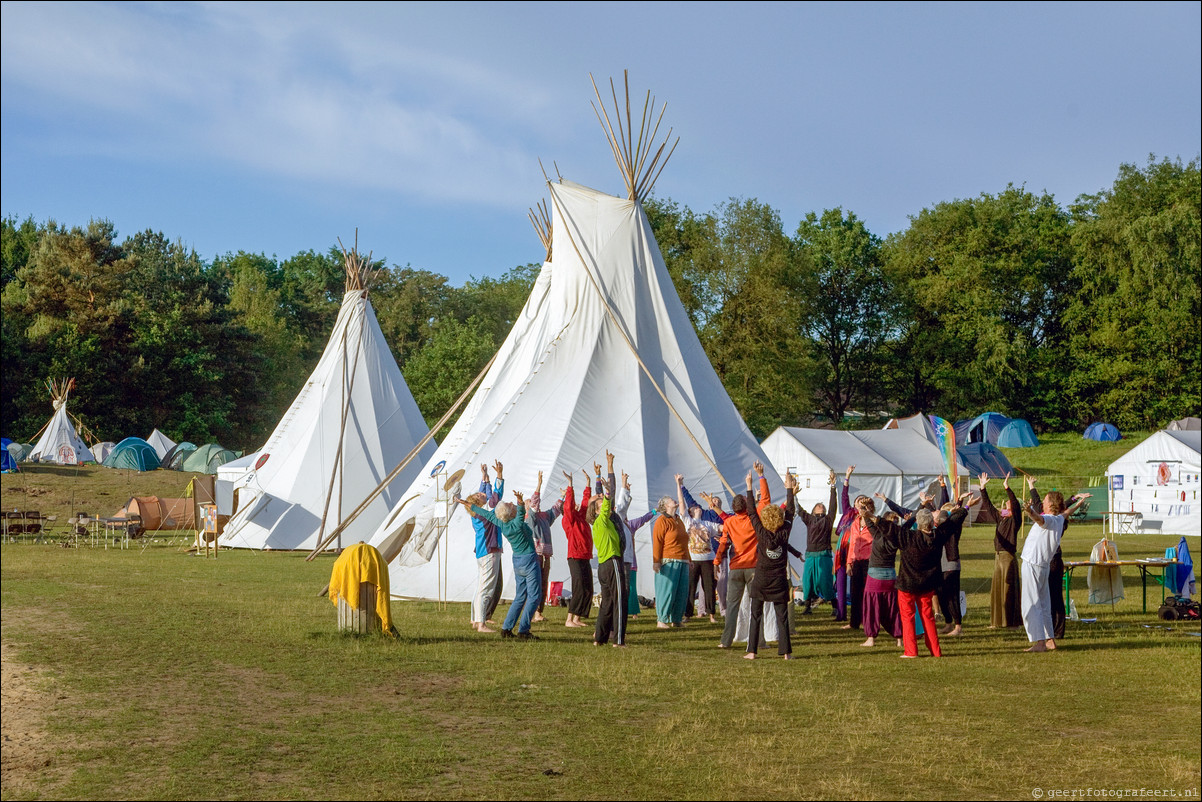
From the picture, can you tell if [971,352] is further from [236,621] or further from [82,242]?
[236,621]

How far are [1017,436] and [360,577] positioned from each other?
35.7 m

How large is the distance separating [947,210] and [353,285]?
3051cm

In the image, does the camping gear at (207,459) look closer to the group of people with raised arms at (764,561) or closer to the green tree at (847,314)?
the green tree at (847,314)

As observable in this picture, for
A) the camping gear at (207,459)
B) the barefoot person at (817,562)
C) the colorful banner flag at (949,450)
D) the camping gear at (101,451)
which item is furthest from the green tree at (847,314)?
the barefoot person at (817,562)

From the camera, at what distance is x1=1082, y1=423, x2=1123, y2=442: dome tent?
134ft

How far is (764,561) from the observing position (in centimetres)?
936

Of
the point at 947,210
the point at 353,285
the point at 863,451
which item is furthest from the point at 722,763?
the point at 947,210

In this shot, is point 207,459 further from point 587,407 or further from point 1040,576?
point 1040,576

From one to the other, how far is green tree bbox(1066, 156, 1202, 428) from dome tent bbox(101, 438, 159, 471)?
111 feet

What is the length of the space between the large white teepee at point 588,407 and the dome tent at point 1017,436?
94.4 ft

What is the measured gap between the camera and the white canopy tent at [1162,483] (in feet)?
87.4

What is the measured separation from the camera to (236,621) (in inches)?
441

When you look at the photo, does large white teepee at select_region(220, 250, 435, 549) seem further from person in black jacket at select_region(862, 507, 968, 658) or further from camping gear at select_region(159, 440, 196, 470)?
camping gear at select_region(159, 440, 196, 470)

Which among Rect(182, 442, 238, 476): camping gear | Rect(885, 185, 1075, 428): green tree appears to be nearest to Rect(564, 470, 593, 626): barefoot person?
Rect(182, 442, 238, 476): camping gear
